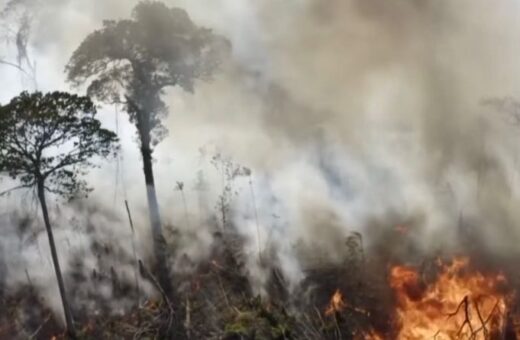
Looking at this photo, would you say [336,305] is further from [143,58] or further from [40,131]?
[143,58]

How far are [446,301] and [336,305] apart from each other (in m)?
3.87

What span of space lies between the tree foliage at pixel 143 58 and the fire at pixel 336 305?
375 inches

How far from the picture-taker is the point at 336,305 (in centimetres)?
2106

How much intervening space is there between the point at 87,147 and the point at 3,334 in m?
7.51

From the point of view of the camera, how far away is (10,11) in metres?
28.8

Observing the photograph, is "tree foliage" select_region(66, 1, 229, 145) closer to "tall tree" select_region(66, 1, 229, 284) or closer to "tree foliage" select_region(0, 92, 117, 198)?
"tall tree" select_region(66, 1, 229, 284)

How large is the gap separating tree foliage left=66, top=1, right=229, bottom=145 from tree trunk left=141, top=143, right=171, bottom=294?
79 centimetres

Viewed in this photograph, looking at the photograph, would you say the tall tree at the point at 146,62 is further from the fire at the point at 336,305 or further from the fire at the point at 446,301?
the fire at the point at 446,301

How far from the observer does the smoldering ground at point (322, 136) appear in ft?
82.1

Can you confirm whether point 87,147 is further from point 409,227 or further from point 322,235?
point 409,227

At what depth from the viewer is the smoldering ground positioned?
25.0 meters

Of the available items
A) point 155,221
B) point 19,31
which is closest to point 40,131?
point 155,221

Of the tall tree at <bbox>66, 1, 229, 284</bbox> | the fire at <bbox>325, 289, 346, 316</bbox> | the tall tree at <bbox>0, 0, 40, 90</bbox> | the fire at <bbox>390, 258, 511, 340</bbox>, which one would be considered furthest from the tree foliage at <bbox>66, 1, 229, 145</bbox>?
the fire at <bbox>390, 258, 511, 340</bbox>

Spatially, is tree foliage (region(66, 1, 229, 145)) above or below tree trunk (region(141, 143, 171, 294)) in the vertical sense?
above
